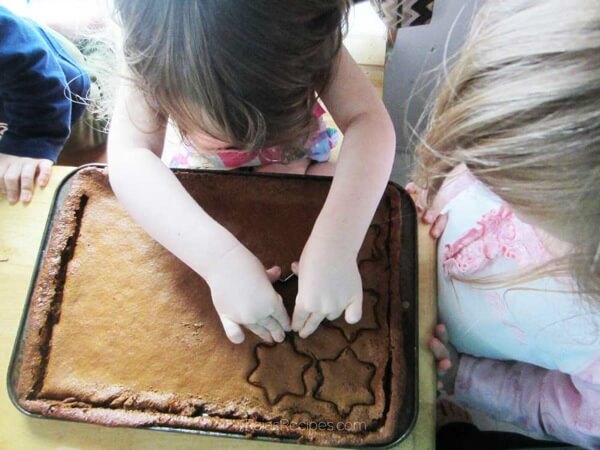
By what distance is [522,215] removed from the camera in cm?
42

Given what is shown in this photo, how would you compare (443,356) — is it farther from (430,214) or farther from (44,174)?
(44,174)

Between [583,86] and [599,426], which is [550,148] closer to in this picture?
[583,86]

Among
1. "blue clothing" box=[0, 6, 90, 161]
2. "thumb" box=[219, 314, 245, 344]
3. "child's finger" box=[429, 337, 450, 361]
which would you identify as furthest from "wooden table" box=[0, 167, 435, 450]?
"blue clothing" box=[0, 6, 90, 161]

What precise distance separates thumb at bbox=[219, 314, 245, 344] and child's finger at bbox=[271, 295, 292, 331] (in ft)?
0.14

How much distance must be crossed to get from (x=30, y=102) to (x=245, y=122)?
0.50 m

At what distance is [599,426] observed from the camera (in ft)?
2.03

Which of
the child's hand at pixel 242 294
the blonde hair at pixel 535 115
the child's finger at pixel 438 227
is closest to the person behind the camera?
the blonde hair at pixel 535 115

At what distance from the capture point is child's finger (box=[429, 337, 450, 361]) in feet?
2.02

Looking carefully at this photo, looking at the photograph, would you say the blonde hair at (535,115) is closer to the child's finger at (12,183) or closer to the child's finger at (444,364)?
the child's finger at (444,364)

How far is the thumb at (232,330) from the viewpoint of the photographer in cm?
58

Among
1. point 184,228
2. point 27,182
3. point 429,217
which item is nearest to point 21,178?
point 27,182

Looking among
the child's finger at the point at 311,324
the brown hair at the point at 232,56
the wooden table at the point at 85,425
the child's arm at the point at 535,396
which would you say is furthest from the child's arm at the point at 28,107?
the child's arm at the point at 535,396

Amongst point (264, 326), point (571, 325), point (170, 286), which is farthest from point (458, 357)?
point (170, 286)

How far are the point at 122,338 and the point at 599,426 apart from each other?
22.7 inches
